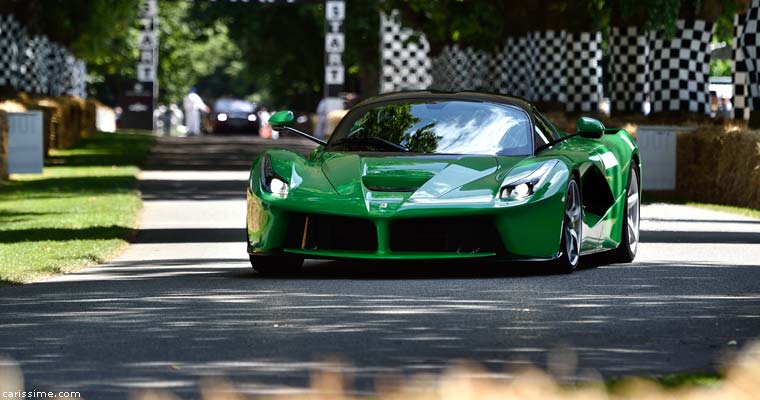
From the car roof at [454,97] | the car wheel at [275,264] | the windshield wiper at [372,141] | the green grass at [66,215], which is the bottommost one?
the green grass at [66,215]

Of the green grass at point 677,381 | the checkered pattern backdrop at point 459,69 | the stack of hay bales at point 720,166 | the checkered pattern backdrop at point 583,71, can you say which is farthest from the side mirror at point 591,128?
the checkered pattern backdrop at point 459,69

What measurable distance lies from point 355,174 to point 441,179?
0.56 m

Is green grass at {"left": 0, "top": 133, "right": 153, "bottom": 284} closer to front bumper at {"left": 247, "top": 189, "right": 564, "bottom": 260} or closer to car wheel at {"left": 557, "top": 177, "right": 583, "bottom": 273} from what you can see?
front bumper at {"left": 247, "top": 189, "right": 564, "bottom": 260}

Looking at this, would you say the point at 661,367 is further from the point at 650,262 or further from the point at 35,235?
the point at 35,235

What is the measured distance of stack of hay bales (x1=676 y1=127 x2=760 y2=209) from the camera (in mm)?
21484

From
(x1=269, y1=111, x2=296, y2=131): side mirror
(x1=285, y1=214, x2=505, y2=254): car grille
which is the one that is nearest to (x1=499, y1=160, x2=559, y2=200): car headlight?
(x1=285, y1=214, x2=505, y2=254): car grille

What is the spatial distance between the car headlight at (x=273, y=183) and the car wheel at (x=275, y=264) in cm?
47

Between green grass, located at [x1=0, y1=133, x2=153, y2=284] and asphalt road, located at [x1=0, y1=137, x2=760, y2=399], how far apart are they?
1.61 feet

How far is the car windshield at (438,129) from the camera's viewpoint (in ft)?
40.3

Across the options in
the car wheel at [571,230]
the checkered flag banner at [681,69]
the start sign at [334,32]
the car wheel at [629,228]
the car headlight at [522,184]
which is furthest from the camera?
the start sign at [334,32]

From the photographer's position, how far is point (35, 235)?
16672mm

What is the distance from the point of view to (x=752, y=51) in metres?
23.9

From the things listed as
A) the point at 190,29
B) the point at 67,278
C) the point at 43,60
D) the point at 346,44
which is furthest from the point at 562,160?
the point at 190,29

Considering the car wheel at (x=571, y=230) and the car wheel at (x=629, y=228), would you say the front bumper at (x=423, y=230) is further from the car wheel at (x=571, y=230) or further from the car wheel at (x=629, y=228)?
the car wheel at (x=629, y=228)
